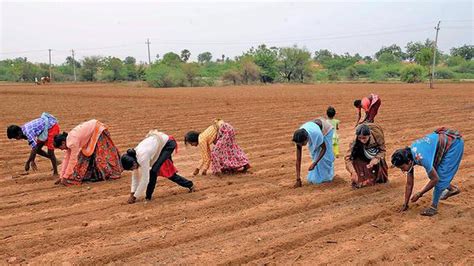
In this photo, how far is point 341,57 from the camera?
266 ft

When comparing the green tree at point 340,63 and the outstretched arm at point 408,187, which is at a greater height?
the green tree at point 340,63

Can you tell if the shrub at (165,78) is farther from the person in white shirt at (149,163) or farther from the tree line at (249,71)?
the person in white shirt at (149,163)

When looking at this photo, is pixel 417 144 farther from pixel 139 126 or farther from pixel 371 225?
pixel 139 126

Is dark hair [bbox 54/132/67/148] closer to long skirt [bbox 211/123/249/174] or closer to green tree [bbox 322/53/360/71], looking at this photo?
long skirt [bbox 211/123/249/174]

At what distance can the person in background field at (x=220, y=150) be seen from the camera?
253 inches

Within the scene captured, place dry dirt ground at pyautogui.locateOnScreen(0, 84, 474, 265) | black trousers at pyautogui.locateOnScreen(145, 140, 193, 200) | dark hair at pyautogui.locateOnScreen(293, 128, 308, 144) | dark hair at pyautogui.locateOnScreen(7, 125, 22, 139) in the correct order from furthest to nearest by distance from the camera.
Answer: dark hair at pyautogui.locateOnScreen(7, 125, 22, 139) → dark hair at pyautogui.locateOnScreen(293, 128, 308, 144) → black trousers at pyautogui.locateOnScreen(145, 140, 193, 200) → dry dirt ground at pyautogui.locateOnScreen(0, 84, 474, 265)

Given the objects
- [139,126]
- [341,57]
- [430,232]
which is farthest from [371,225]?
[341,57]

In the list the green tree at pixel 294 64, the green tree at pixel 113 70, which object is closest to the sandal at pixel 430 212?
the green tree at pixel 294 64

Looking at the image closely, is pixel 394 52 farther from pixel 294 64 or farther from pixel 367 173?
pixel 367 173

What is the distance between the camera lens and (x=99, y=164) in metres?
6.44

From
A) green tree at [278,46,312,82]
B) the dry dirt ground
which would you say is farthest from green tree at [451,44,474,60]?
the dry dirt ground

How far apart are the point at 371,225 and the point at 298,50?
5956 cm

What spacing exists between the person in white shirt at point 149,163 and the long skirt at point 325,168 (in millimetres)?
1858

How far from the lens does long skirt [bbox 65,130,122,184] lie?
6.31 metres
